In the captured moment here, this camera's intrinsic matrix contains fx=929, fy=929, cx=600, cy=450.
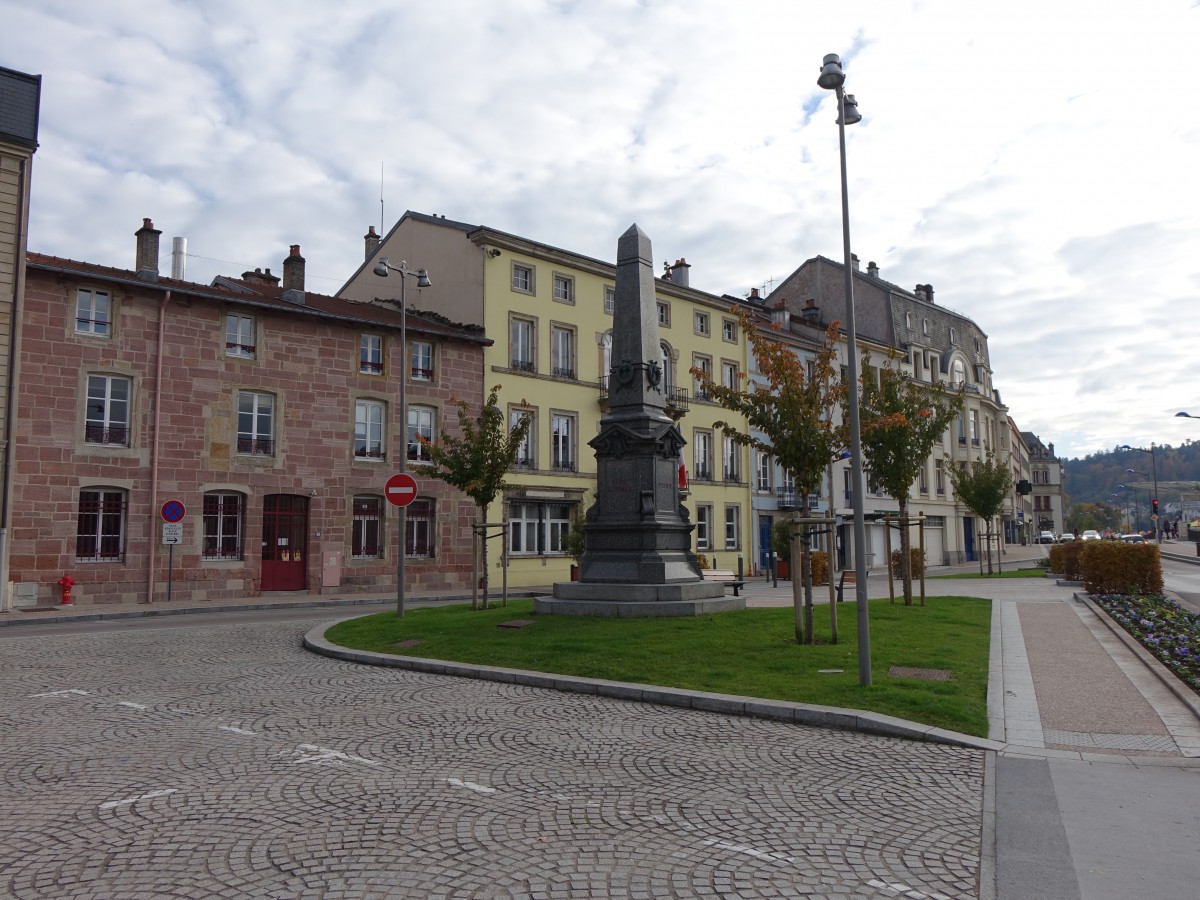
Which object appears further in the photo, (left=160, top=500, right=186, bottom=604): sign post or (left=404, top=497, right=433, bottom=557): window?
(left=404, top=497, right=433, bottom=557): window

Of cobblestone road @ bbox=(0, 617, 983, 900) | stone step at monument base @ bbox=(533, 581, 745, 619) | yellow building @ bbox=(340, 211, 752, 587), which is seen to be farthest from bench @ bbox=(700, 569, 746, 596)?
yellow building @ bbox=(340, 211, 752, 587)

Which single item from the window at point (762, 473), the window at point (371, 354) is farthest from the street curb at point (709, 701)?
the window at point (762, 473)

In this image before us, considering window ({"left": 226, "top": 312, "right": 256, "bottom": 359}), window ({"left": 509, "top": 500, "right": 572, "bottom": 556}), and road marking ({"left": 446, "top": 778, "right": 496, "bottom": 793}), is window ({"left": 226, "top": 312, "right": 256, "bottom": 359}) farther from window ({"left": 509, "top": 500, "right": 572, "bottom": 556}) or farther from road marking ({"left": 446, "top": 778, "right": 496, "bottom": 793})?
road marking ({"left": 446, "top": 778, "right": 496, "bottom": 793})

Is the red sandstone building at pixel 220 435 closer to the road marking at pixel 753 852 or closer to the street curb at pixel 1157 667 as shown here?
the street curb at pixel 1157 667

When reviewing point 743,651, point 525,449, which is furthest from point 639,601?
point 525,449

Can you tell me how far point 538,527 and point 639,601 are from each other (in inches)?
790

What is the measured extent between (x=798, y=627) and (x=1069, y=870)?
7.51m

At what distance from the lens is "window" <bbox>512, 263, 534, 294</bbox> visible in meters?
34.2

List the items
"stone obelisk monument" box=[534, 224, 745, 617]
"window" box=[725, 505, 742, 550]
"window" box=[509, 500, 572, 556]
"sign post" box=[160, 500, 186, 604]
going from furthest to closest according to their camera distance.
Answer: "window" box=[725, 505, 742, 550] < "window" box=[509, 500, 572, 556] < "sign post" box=[160, 500, 186, 604] < "stone obelisk monument" box=[534, 224, 745, 617]

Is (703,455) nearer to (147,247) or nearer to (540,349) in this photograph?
(540,349)

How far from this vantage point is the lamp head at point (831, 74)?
924 centimetres

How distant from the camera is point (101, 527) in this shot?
2450 centimetres

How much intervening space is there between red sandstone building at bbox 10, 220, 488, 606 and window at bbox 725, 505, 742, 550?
13686mm

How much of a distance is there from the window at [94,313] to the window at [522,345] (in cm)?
1339
